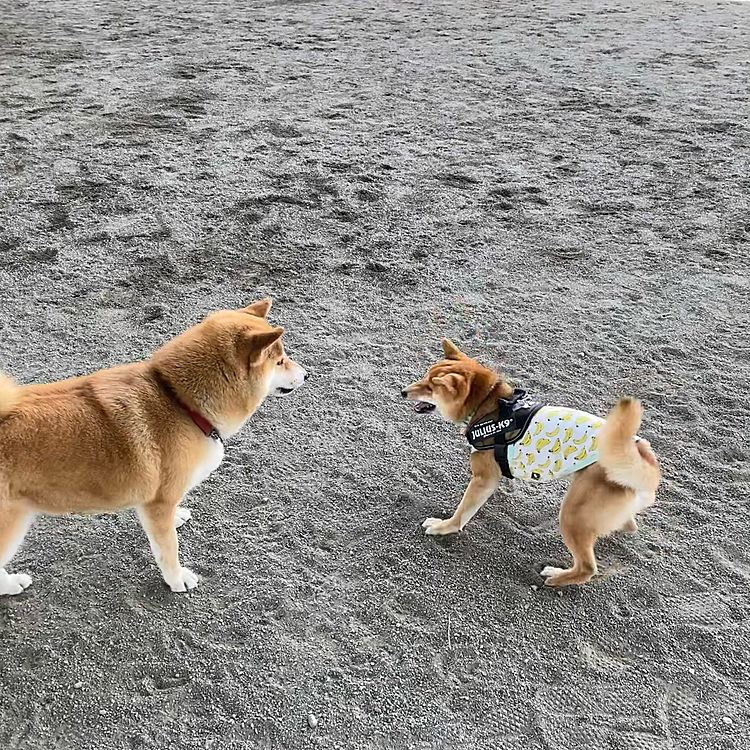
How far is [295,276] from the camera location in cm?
427

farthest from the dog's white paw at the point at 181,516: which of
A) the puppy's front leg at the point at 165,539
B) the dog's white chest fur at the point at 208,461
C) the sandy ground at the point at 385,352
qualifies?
the dog's white chest fur at the point at 208,461

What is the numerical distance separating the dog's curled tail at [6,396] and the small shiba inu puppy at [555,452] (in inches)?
54.0

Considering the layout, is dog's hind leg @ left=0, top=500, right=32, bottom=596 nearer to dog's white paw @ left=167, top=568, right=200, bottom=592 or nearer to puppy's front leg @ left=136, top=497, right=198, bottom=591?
puppy's front leg @ left=136, top=497, right=198, bottom=591

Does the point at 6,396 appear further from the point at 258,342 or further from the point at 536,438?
the point at 536,438

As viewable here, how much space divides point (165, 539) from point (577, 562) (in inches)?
55.6

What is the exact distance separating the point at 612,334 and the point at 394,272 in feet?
4.38

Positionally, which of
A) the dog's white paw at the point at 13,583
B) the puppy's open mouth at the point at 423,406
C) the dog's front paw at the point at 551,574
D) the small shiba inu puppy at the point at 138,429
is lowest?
the dog's front paw at the point at 551,574

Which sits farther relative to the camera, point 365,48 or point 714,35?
point 714,35

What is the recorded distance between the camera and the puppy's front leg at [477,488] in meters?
2.62

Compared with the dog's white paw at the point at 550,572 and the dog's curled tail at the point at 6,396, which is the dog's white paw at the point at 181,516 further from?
the dog's white paw at the point at 550,572

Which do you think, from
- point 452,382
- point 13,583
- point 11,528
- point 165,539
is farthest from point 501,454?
point 13,583

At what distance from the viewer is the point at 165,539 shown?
236 centimetres

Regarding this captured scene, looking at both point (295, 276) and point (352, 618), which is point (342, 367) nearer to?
point (295, 276)

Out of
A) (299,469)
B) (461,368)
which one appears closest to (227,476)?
(299,469)
